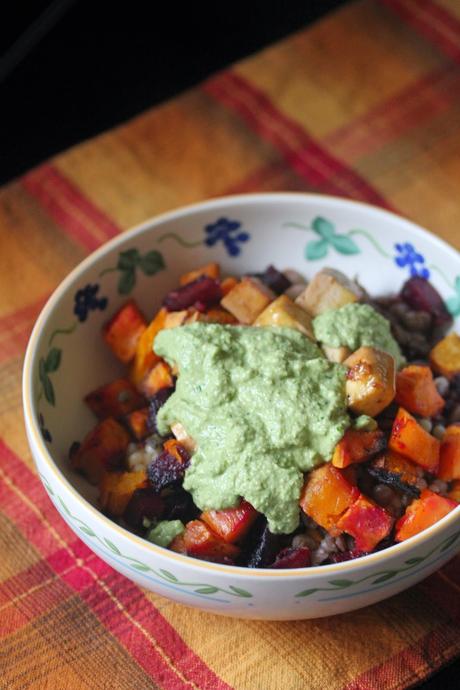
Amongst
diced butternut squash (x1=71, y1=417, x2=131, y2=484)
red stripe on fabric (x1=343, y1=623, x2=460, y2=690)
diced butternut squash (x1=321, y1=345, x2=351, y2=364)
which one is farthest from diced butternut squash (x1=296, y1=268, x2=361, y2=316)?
red stripe on fabric (x1=343, y1=623, x2=460, y2=690)

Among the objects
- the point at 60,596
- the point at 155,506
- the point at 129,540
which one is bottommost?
the point at 60,596

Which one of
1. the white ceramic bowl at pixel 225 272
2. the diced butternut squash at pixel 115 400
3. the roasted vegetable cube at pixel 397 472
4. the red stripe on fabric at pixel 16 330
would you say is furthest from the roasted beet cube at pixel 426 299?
the red stripe on fabric at pixel 16 330

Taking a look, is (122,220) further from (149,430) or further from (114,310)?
(149,430)

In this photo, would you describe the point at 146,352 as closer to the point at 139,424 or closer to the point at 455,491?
the point at 139,424

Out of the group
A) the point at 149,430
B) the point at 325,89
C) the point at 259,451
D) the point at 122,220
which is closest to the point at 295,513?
the point at 259,451

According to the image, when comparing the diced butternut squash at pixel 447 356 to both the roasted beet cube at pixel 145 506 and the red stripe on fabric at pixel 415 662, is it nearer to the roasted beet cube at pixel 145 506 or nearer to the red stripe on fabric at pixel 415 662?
the red stripe on fabric at pixel 415 662
